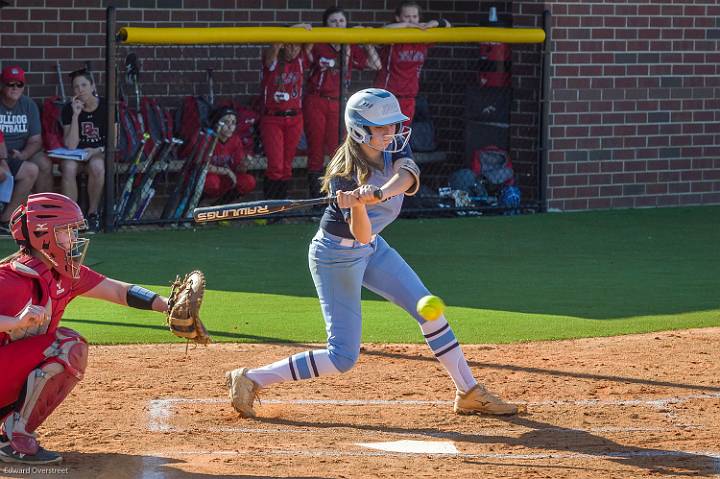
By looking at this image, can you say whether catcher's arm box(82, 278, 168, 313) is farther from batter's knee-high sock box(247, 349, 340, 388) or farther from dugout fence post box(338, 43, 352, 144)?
dugout fence post box(338, 43, 352, 144)

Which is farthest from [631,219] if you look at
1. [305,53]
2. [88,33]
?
[88,33]

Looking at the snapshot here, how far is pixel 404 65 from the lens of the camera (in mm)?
13992

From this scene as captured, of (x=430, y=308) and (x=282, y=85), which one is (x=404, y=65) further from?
(x=430, y=308)

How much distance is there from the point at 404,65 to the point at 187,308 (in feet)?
28.1

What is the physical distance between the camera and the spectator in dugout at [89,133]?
12.6 metres

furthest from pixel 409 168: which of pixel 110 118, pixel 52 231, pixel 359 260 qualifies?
pixel 110 118

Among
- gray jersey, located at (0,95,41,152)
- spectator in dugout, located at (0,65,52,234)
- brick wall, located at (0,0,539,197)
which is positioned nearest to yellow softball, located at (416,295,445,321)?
spectator in dugout, located at (0,65,52,234)

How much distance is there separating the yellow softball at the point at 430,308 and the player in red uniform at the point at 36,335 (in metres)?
1.57

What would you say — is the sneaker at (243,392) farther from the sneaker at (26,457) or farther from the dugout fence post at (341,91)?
the dugout fence post at (341,91)

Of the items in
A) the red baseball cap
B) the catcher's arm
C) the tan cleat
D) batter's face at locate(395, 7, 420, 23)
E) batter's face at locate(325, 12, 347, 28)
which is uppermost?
batter's face at locate(395, 7, 420, 23)

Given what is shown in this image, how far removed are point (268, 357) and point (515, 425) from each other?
1.92m

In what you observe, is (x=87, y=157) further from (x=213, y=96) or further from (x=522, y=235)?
(x=522, y=235)

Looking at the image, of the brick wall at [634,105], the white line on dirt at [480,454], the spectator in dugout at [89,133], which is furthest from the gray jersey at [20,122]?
the white line on dirt at [480,454]

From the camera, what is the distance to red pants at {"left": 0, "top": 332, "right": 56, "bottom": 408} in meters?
5.43
